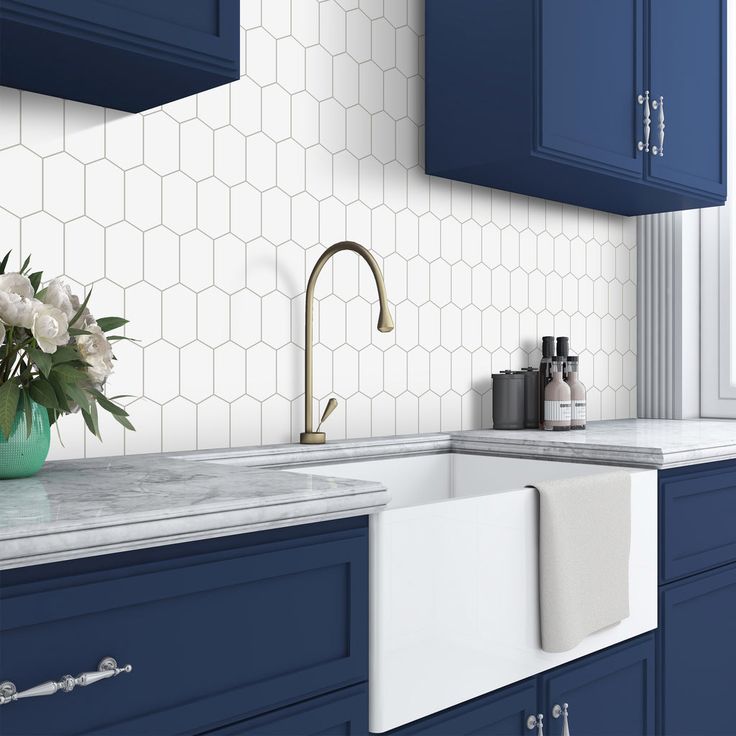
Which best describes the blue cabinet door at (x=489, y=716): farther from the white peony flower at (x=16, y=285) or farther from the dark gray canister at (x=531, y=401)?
the dark gray canister at (x=531, y=401)

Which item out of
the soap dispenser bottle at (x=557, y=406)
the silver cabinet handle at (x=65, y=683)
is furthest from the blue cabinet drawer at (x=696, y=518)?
the silver cabinet handle at (x=65, y=683)

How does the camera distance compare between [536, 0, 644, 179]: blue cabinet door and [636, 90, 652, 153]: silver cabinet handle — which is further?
[636, 90, 652, 153]: silver cabinet handle

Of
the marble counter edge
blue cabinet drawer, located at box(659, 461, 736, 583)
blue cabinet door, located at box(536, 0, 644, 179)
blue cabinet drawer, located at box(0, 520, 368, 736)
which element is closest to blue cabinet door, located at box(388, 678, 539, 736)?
blue cabinet drawer, located at box(0, 520, 368, 736)

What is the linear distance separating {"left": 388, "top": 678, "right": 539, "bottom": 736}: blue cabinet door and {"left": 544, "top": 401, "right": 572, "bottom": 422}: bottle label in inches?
34.3

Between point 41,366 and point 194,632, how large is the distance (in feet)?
1.36

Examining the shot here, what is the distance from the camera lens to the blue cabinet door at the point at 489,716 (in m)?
1.36

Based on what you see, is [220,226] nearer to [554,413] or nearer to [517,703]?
[554,413]

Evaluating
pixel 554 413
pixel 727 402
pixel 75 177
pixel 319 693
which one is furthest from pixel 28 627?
pixel 727 402

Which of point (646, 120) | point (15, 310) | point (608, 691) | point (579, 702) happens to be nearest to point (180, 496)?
point (15, 310)

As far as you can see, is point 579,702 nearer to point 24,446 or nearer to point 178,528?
point 178,528

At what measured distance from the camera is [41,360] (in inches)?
46.5

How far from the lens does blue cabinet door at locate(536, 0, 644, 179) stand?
2.08 meters

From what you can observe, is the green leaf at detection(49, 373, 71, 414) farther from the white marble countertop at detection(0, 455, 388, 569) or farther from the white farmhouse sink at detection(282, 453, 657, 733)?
the white farmhouse sink at detection(282, 453, 657, 733)

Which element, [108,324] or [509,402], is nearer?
[108,324]
